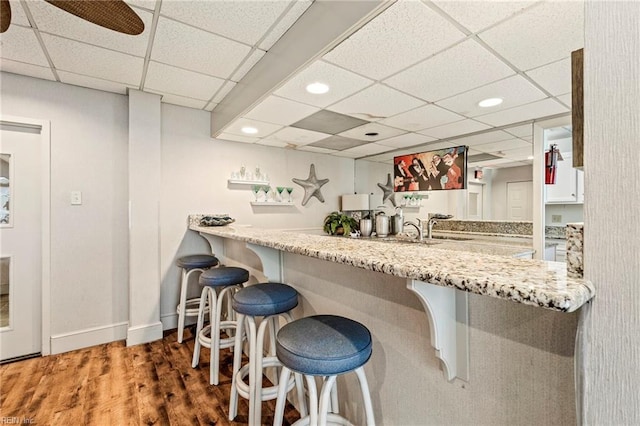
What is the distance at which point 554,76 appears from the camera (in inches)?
76.7

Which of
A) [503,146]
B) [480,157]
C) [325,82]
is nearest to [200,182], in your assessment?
[325,82]

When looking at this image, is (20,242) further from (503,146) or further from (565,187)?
(565,187)

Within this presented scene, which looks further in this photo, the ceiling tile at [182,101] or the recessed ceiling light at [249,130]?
the recessed ceiling light at [249,130]

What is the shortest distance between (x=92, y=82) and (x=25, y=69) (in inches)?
16.7

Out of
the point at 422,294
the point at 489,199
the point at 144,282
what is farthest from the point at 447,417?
the point at 489,199

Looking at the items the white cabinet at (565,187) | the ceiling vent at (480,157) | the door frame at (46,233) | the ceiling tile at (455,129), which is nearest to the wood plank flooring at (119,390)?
the door frame at (46,233)

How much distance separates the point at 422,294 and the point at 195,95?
112 inches

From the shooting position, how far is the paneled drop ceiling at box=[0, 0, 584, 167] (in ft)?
4.80

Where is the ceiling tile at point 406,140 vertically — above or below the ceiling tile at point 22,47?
below

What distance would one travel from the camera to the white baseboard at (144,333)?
8.81 feet

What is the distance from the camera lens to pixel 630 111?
1.73 ft

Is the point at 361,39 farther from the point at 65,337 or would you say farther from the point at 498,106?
the point at 65,337

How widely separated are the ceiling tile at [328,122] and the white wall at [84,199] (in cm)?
177

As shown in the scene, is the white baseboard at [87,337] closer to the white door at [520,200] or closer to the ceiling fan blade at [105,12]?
the ceiling fan blade at [105,12]
